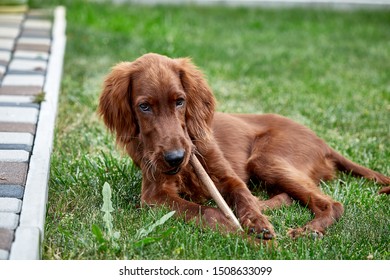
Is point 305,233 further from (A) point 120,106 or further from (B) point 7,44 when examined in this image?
(B) point 7,44

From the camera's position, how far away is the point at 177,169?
140 inches

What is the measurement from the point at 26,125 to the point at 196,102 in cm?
134

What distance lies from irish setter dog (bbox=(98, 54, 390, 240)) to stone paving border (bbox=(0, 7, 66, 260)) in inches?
21.9

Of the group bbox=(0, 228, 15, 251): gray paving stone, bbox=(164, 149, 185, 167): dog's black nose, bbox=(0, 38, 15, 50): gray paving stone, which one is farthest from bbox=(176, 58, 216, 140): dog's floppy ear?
bbox=(0, 38, 15, 50): gray paving stone

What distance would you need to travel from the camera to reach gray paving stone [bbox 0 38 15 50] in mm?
6832

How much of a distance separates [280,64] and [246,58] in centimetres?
45

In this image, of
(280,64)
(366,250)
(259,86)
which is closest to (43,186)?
(366,250)

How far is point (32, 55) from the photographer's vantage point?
6.59 m

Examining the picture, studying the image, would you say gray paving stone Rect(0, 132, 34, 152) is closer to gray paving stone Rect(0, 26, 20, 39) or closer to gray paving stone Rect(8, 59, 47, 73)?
gray paving stone Rect(8, 59, 47, 73)

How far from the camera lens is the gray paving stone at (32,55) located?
6527 mm

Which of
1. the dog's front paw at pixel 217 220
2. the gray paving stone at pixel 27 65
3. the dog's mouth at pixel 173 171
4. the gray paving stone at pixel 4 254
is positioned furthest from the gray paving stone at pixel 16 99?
the gray paving stone at pixel 4 254

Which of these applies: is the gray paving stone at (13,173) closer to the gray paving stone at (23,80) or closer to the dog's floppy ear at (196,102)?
the dog's floppy ear at (196,102)

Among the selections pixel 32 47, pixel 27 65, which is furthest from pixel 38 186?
pixel 32 47
